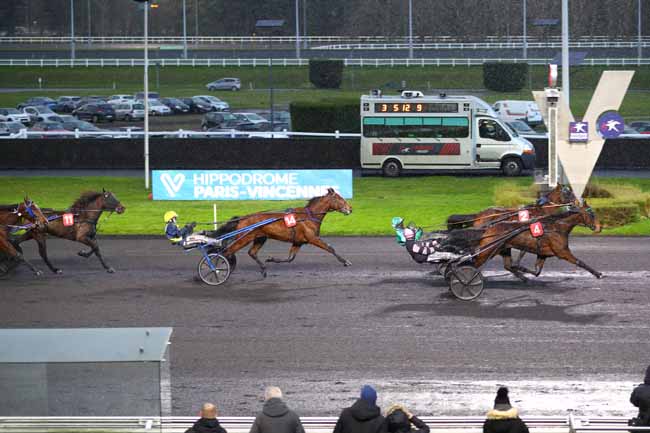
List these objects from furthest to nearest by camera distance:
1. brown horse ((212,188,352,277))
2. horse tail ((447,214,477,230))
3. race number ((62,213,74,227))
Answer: race number ((62,213,74,227)) → brown horse ((212,188,352,277)) → horse tail ((447,214,477,230))

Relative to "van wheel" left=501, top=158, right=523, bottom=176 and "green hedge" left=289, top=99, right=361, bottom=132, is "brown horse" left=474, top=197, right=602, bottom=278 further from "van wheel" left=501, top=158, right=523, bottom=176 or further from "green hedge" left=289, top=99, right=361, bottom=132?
"green hedge" left=289, top=99, right=361, bottom=132

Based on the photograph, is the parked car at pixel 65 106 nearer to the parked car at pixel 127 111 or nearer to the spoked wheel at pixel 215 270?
the parked car at pixel 127 111

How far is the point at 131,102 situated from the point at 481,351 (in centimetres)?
4654

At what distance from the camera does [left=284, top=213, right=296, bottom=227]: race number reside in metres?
18.6

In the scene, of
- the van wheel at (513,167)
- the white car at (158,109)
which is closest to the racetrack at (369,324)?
the van wheel at (513,167)

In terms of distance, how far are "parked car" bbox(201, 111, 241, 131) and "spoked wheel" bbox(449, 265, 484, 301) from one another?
112 feet

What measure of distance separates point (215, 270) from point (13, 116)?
37.5 m

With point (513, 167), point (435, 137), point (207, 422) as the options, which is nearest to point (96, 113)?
point (435, 137)

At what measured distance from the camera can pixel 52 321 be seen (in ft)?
51.6

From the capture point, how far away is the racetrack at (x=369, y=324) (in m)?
12.2

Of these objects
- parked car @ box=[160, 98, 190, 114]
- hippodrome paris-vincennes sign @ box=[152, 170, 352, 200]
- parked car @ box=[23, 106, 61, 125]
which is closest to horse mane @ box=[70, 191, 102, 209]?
hippodrome paris-vincennes sign @ box=[152, 170, 352, 200]

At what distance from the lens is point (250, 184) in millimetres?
25969

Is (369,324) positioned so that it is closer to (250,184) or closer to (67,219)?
(67,219)

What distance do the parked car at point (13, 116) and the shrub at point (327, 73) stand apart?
1831cm
